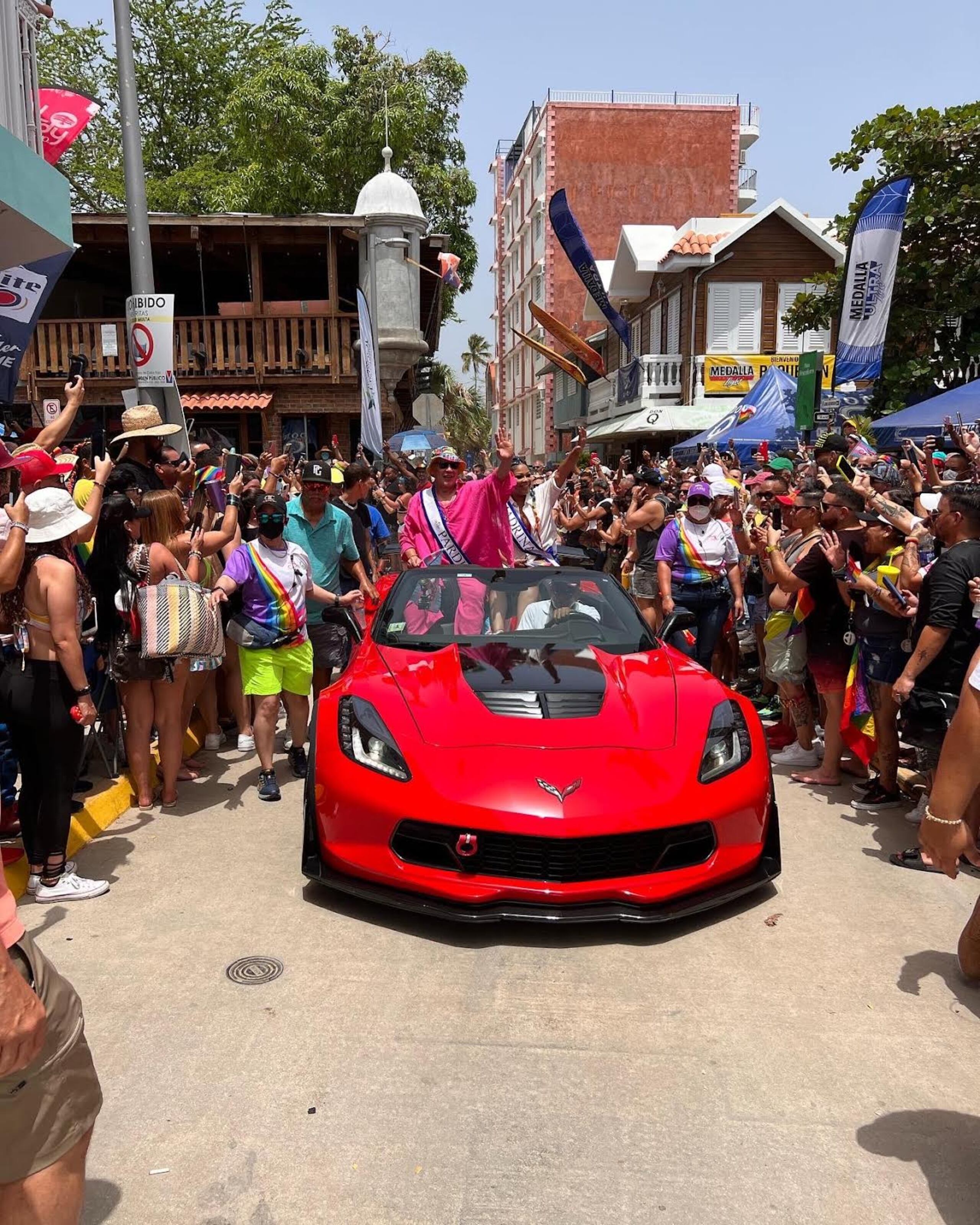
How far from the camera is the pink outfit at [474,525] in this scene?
22.8 feet

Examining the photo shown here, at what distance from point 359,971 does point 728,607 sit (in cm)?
489

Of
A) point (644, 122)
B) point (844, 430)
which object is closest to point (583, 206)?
Answer: point (644, 122)

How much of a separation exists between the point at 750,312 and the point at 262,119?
14.8 meters

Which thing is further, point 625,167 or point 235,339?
point 625,167

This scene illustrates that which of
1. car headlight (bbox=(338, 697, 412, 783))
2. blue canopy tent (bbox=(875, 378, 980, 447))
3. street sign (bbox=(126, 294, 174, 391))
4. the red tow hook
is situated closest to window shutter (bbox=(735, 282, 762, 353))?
blue canopy tent (bbox=(875, 378, 980, 447))

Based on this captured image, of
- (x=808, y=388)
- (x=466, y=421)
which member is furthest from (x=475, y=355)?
(x=808, y=388)

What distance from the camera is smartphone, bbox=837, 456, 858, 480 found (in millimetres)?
6131

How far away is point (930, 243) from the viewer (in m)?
15.5

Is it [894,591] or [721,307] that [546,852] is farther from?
[721,307]

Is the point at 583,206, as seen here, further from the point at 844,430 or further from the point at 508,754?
→ the point at 508,754

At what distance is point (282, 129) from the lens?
26.5 m

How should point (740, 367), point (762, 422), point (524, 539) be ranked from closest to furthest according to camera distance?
point (524, 539), point (762, 422), point (740, 367)

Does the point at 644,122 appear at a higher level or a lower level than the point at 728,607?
higher

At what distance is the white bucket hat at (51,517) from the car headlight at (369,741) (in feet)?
4.52
